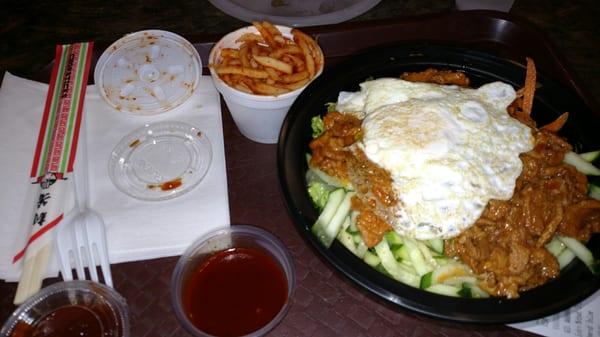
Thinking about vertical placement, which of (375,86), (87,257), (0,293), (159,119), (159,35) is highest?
(375,86)

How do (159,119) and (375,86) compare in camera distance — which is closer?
(375,86)

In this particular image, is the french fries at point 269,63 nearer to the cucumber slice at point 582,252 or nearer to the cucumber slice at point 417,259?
the cucumber slice at point 417,259

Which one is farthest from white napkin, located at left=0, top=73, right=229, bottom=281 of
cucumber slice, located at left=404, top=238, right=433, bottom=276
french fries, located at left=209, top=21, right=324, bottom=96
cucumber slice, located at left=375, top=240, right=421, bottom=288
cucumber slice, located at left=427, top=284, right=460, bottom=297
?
cucumber slice, located at left=427, top=284, right=460, bottom=297

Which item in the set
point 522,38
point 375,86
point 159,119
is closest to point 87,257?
point 159,119

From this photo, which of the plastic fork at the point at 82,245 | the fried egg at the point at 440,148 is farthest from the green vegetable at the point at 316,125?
the plastic fork at the point at 82,245

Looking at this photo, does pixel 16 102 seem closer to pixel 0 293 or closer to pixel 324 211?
pixel 0 293
